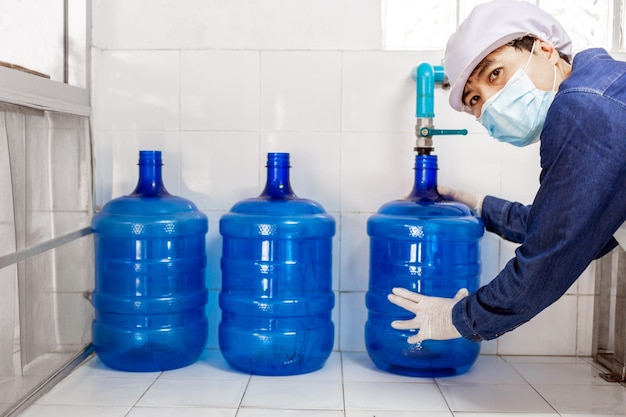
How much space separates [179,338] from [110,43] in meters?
0.87

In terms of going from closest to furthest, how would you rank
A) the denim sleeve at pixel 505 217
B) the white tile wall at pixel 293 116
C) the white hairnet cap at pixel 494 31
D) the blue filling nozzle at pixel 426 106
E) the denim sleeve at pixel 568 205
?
1. the denim sleeve at pixel 568 205
2. the white hairnet cap at pixel 494 31
3. the denim sleeve at pixel 505 217
4. the blue filling nozzle at pixel 426 106
5. the white tile wall at pixel 293 116

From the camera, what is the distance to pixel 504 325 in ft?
4.15

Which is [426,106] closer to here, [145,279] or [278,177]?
[278,177]

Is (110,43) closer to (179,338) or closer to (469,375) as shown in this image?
(179,338)

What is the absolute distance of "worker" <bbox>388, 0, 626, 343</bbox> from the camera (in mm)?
1074

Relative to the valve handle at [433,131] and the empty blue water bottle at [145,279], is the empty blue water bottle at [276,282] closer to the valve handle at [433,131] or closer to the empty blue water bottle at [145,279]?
the empty blue water bottle at [145,279]

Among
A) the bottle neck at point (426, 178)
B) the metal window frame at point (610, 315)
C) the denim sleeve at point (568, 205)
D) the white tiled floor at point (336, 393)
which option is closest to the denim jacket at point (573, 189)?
the denim sleeve at point (568, 205)

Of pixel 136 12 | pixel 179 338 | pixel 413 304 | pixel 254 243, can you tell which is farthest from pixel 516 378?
pixel 136 12

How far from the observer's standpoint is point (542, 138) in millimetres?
1134

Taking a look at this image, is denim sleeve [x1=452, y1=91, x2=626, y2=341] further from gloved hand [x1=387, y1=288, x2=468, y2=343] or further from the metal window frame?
the metal window frame

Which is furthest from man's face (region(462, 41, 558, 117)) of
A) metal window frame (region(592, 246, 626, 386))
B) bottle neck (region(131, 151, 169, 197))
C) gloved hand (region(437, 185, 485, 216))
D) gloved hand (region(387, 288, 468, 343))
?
bottle neck (region(131, 151, 169, 197))

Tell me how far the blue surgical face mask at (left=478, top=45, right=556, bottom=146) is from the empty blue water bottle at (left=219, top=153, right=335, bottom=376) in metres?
0.60

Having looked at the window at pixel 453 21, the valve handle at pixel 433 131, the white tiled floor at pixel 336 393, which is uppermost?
the window at pixel 453 21

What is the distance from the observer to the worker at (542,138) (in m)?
1.07
